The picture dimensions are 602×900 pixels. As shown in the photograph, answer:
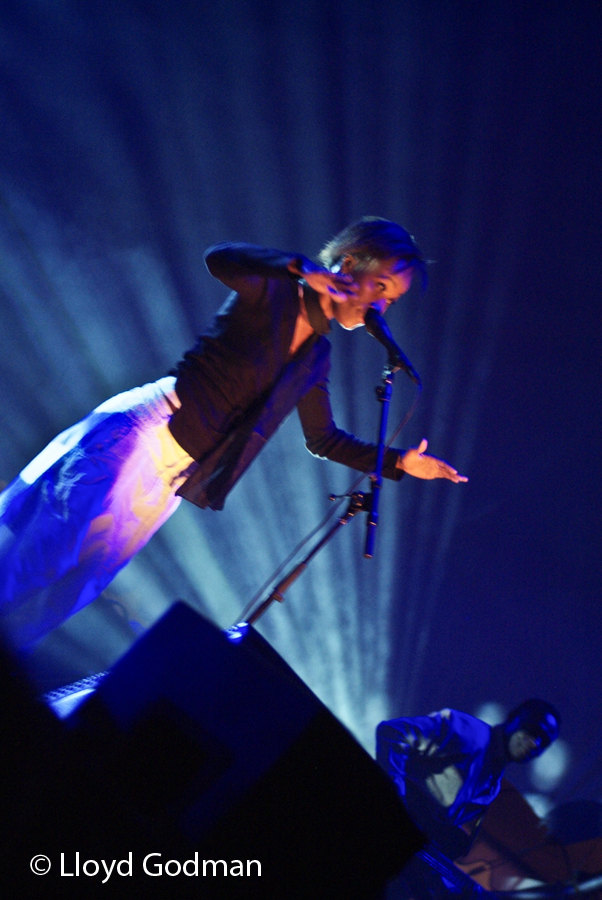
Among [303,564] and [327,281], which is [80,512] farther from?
[327,281]

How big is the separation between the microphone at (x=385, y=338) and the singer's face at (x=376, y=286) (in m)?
0.06

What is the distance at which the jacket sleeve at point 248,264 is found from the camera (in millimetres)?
1093

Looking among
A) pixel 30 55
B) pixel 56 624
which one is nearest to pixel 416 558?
pixel 56 624

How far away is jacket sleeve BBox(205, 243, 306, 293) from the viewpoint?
109 cm

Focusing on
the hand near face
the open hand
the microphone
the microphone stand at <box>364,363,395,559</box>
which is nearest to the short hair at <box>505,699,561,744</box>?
the open hand

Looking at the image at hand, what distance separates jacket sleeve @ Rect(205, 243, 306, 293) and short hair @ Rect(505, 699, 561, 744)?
298 cm

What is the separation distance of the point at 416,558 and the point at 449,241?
6.94 ft

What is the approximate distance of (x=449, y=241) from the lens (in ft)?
8.86

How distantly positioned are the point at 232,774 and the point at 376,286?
1191 mm

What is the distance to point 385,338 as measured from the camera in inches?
49.3

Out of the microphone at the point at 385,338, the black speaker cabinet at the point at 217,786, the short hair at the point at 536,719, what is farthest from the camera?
the short hair at the point at 536,719

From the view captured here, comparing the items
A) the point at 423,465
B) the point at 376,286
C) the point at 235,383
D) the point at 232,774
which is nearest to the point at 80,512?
the point at 235,383

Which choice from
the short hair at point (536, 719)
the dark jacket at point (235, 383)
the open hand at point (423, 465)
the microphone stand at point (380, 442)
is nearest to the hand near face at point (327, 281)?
the dark jacket at point (235, 383)

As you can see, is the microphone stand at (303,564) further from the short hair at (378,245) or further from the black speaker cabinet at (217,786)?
the short hair at (378,245)
